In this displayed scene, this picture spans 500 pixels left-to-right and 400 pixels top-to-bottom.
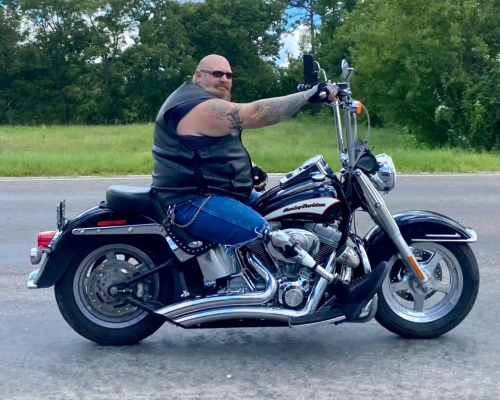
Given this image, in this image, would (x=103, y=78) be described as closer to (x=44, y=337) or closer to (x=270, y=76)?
(x=270, y=76)

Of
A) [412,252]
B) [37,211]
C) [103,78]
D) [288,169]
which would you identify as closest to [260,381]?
[412,252]

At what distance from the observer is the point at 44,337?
500 centimetres

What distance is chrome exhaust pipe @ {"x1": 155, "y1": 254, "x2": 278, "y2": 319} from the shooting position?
4387mm

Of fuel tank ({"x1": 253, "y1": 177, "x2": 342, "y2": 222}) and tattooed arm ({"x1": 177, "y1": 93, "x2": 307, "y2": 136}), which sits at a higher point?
tattooed arm ({"x1": 177, "y1": 93, "x2": 307, "y2": 136})

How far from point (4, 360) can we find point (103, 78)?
2412 inches

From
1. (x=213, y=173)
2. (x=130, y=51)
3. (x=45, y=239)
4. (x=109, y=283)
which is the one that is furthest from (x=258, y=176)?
(x=130, y=51)

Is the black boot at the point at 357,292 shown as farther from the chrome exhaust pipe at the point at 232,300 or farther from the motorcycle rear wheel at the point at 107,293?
the motorcycle rear wheel at the point at 107,293

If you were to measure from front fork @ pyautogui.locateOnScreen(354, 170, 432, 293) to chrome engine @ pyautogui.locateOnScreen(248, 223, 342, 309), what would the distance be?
25 cm

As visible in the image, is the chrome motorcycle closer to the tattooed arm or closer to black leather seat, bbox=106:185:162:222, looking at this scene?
black leather seat, bbox=106:185:162:222

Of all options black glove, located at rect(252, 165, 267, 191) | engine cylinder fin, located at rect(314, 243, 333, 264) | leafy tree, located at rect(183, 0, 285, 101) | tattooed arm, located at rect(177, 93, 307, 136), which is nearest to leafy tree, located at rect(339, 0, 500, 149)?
black glove, located at rect(252, 165, 267, 191)

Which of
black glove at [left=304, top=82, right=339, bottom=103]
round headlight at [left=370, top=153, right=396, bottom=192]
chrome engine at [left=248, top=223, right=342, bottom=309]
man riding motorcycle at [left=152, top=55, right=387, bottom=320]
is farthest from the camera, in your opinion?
round headlight at [left=370, top=153, right=396, bottom=192]

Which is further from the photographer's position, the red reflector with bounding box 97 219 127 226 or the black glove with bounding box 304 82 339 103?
the red reflector with bounding box 97 219 127 226

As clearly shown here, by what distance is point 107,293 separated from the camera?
4652 millimetres

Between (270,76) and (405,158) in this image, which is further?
(270,76)
